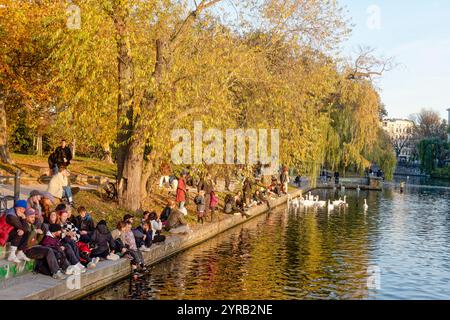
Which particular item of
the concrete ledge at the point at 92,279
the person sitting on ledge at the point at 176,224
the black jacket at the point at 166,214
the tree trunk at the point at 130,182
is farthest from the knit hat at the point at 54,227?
the tree trunk at the point at 130,182

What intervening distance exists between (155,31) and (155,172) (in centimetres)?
538

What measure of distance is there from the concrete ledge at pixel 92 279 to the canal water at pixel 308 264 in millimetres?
294

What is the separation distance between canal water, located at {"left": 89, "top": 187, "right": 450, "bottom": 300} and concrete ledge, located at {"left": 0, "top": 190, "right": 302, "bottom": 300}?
0.96 feet

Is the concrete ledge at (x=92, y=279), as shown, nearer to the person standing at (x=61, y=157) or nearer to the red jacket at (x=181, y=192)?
the red jacket at (x=181, y=192)

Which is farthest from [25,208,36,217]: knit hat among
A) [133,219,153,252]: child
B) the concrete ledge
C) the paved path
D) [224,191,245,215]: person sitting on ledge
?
[224,191,245,215]: person sitting on ledge

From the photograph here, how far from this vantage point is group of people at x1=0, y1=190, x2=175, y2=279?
14.3m

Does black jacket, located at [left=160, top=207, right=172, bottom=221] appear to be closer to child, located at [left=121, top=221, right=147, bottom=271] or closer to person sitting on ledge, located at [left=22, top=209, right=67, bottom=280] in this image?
child, located at [left=121, top=221, right=147, bottom=271]

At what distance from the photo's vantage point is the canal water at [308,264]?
16219 millimetres

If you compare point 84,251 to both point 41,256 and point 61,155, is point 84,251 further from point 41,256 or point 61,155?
point 61,155

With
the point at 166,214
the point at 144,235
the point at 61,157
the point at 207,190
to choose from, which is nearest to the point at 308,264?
the point at 144,235

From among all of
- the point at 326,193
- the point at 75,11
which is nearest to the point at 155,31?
the point at 75,11

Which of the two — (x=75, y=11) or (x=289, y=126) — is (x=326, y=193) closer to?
(x=289, y=126)

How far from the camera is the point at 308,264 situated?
20.3 meters
